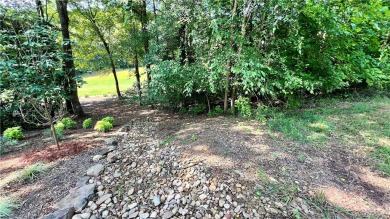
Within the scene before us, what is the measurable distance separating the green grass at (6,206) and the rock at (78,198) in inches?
16.8

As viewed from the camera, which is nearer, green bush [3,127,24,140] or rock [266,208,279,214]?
rock [266,208,279,214]

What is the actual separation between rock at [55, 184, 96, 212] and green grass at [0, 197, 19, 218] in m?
0.43

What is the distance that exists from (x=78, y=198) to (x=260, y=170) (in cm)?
200

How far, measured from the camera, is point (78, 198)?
2.01 m

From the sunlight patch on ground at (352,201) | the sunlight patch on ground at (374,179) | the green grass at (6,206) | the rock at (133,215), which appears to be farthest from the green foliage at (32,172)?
the sunlight patch on ground at (374,179)

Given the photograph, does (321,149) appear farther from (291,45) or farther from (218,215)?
(291,45)

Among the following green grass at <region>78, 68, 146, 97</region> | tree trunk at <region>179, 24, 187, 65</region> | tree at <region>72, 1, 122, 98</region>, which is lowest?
green grass at <region>78, 68, 146, 97</region>

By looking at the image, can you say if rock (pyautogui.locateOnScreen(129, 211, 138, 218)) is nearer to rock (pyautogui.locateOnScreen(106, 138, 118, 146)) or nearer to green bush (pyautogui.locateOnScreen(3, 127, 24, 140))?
rock (pyautogui.locateOnScreen(106, 138, 118, 146))

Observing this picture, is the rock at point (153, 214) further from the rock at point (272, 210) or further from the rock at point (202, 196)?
the rock at point (272, 210)

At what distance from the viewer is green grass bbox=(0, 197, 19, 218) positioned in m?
1.86

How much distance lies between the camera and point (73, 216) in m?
1.83

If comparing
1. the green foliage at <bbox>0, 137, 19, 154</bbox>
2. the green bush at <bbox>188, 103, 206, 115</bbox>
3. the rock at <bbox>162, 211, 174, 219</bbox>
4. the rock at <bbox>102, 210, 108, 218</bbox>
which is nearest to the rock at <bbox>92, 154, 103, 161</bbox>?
the rock at <bbox>102, 210, 108, 218</bbox>

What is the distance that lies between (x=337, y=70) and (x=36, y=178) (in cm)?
566

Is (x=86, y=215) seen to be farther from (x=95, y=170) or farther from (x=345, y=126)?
(x=345, y=126)
